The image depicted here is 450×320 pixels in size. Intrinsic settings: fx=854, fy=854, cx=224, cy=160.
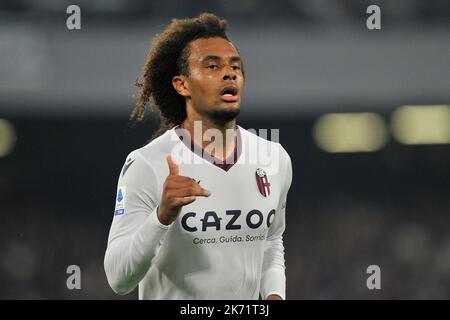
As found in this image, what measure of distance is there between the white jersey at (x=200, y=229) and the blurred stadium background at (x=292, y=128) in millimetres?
4589

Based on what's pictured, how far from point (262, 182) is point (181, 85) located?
1.94 feet

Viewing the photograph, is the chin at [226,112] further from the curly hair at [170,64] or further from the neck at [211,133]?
the curly hair at [170,64]

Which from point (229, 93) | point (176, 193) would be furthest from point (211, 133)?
point (176, 193)

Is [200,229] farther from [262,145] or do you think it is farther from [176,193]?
[262,145]

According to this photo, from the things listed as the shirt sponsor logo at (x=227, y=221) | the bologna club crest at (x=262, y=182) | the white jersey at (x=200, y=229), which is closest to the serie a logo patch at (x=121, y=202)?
the white jersey at (x=200, y=229)

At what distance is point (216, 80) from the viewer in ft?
12.5

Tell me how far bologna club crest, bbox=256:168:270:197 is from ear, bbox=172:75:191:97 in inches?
19.3

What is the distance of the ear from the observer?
396 cm

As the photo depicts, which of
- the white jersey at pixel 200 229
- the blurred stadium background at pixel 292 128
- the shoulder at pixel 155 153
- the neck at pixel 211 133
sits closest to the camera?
the white jersey at pixel 200 229

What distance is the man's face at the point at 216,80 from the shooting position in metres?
3.82

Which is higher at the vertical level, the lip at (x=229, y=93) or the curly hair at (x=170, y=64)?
the curly hair at (x=170, y=64)

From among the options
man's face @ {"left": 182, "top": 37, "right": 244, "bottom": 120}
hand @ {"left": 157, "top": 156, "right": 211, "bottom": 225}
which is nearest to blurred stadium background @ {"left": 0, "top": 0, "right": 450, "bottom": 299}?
man's face @ {"left": 182, "top": 37, "right": 244, "bottom": 120}

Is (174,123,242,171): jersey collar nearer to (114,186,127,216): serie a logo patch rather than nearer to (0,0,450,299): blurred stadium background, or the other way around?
(114,186,127,216): serie a logo patch
